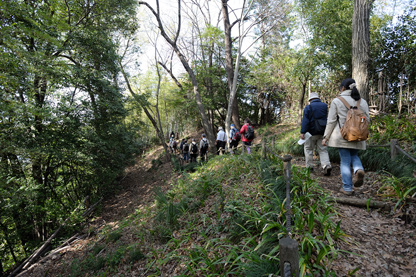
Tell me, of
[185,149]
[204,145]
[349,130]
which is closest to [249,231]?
[349,130]

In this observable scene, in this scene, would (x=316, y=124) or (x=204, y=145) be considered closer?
(x=316, y=124)

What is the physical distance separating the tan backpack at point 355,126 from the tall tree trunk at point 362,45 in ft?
10.8

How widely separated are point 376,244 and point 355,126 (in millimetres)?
1741

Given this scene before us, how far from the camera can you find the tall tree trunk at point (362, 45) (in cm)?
562

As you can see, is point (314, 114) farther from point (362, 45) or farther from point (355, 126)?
point (362, 45)

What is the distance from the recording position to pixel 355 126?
10.2 feet

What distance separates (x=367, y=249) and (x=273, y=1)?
12.5m

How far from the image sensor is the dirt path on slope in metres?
2.03

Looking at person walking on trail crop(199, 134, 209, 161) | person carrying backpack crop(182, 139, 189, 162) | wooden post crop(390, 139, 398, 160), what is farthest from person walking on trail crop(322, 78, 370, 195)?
person carrying backpack crop(182, 139, 189, 162)

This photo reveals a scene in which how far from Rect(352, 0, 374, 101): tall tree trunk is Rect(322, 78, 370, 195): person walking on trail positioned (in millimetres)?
3034

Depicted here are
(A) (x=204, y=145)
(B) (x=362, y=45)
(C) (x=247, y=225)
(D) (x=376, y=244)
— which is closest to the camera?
(D) (x=376, y=244)

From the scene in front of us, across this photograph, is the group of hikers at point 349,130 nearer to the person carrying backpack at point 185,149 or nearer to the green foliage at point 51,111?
the green foliage at point 51,111

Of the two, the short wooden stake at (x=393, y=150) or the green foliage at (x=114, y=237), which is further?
the green foliage at (x=114, y=237)

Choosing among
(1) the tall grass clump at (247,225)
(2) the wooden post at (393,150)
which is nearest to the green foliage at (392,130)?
(2) the wooden post at (393,150)
